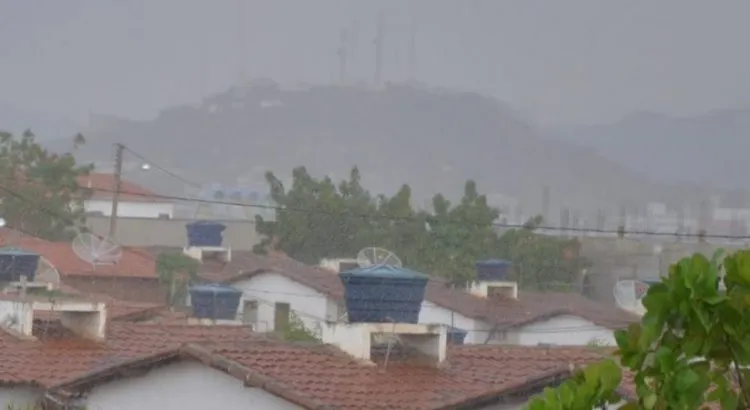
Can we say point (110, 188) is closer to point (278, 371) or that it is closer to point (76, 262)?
point (76, 262)

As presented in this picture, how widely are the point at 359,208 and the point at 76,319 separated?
45.7 m

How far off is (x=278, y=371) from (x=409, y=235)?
4631 cm

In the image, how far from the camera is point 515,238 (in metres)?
63.7

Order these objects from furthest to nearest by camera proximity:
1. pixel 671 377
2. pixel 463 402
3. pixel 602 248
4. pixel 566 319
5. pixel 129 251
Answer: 1. pixel 602 248
2. pixel 129 251
3. pixel 566 319
4. pixel 463 402
5. pixel 671 377

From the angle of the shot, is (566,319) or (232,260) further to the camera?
(232,260)

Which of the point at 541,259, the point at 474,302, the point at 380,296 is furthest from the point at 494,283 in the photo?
the point at 380,296

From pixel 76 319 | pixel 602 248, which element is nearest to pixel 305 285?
pixel 76 319

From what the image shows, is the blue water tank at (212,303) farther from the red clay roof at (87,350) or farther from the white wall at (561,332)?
the red clay roof at (87,350)

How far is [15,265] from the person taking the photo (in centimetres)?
2833

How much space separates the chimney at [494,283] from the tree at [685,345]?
3645 centimetres

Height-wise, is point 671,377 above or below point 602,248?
below

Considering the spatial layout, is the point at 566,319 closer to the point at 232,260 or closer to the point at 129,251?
the point at 232,260

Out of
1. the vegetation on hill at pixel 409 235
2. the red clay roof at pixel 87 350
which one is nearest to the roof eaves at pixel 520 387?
the red clay roof at pixel 87 350

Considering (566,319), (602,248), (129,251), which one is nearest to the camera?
(566,319)
